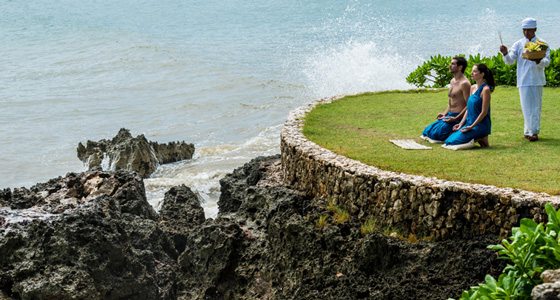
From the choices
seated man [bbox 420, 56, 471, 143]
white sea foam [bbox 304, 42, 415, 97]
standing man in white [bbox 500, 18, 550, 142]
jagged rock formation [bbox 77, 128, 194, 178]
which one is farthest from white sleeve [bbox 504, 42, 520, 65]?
white sea foam [bbox 304, 42, 415, 97]

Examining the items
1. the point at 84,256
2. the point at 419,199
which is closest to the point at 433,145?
the point at 419,199

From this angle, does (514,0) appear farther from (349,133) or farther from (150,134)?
(349,133)

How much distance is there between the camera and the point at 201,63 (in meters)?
33.0

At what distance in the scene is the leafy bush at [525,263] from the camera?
5444mm

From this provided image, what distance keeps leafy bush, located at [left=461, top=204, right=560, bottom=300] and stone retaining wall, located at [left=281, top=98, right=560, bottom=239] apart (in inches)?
105

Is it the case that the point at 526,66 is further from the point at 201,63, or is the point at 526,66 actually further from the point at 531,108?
the point at 201,63

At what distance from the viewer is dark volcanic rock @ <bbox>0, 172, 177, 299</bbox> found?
8.45m

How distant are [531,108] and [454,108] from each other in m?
0.93

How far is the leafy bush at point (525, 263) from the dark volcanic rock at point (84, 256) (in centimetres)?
403

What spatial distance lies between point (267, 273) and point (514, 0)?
46.1m

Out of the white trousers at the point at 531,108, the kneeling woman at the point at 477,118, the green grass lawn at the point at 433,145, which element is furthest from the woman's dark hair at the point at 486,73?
the green grass lawn at the point at 433,145

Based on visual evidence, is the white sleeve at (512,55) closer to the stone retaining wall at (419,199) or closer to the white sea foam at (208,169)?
the stone retaining wall at (419,199)

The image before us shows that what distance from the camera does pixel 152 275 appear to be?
9367 mm

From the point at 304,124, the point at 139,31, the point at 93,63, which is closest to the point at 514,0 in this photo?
the point at 139,31
